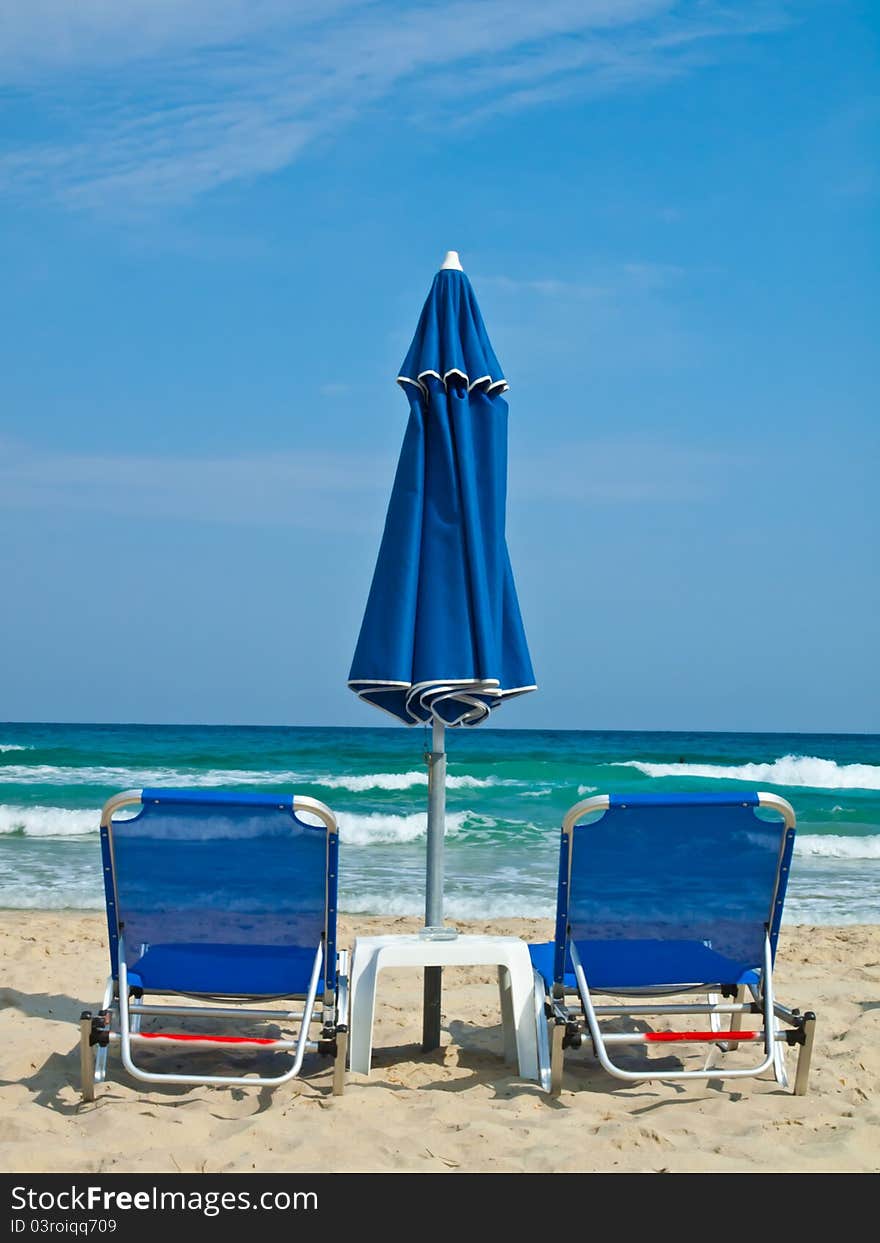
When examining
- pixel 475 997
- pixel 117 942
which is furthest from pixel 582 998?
pixel 475 997

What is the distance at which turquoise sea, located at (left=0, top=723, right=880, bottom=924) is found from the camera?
905cm

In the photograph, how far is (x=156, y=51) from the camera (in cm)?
909

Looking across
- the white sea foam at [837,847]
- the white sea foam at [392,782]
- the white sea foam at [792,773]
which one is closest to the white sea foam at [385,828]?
the white sea foam at [837,847]

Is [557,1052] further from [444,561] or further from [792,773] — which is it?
[792,773]

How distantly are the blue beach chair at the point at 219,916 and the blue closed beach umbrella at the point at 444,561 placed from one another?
51 centimetres

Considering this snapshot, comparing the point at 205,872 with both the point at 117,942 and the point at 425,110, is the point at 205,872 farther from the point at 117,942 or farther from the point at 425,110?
the point at 425,110

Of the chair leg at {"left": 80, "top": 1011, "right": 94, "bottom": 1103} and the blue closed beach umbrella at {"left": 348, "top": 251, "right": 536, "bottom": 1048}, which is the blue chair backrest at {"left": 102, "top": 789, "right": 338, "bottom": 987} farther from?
the blue closed beach umbrella at {"left": 348, "top": 251, "right": 536, "bottom": 1048}

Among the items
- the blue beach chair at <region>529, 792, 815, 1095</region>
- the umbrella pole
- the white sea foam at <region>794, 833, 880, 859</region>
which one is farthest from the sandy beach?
the white sea foam at <region>794, 833, 880, 859</region>

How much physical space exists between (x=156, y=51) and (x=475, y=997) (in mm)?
7917

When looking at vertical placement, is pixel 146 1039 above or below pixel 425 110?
below

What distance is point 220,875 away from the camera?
3.42m

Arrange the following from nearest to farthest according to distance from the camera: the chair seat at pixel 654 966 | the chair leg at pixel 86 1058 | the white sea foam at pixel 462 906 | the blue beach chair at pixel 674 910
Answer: the chair leg at pixel 86 1058
the blue beach chair at pixel 674 910
the chair seat at pixel 654 966
the white sea foam at pixel 462 906

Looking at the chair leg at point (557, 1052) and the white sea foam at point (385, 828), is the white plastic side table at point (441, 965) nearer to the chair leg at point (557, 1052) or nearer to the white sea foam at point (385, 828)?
the chair leg at point (557, 1052)

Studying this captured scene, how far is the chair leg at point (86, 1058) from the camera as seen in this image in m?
3.29
